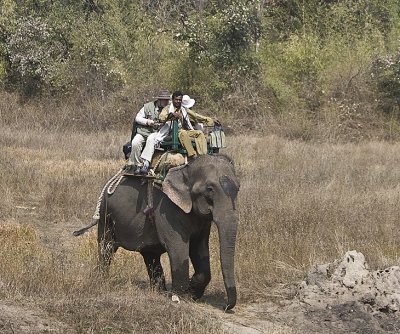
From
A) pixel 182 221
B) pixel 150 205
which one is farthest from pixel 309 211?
pixel 182 221

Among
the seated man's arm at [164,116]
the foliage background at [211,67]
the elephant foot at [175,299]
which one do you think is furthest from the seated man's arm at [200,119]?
the foliage background at [211,67]

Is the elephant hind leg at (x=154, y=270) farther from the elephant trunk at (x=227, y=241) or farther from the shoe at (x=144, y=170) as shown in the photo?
the elephant trunk at (x=227, y=241)

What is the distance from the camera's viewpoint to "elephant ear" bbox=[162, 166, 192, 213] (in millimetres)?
8297

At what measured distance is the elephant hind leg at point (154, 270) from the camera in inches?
361

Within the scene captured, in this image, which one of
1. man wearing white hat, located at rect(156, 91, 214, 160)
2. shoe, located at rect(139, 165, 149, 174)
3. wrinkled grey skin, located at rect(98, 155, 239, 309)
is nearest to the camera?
wrinkled grey skin, located at rect(98, 155, 239, 309)

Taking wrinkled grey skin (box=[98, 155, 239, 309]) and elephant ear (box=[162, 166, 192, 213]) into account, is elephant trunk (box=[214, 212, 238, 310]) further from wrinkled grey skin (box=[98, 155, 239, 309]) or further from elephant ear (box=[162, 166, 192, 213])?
elephant ear (box=[162, 166, 192, 213])

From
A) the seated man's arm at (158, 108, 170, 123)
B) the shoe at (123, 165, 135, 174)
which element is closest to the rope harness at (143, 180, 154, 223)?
the shoe at (123, 165, 135, 174)

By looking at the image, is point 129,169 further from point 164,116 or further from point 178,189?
point 178,189

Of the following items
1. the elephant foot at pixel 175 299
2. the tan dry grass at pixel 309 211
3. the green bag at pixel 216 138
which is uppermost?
the green bag at pixel 216 138

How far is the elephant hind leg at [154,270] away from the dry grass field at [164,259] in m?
0.17

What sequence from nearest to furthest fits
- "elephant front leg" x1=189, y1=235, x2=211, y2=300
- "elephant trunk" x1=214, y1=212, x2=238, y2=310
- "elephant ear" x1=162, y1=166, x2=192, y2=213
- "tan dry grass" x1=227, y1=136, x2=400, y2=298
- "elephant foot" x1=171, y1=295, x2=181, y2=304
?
"elephant trunk" x1=214, y1=212, x2=238, y2=310
"elephant foot" x1=171, y1=295, x2=181, y2=304
"elephant ear" x1=162, y1=166, x2=192, y2=213
"elephant front leg" x1=189, y1=235, x2=211, y2=300
"tan dry grass" x1=227, y1=136, x2=400, y2=298

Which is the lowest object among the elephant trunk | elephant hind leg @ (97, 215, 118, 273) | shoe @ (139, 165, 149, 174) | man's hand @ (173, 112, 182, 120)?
elephant hind leg @ (97, 215, 118, 273)

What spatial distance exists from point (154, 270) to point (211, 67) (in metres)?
22.8

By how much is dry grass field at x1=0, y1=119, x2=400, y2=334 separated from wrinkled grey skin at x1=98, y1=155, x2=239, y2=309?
29cm
